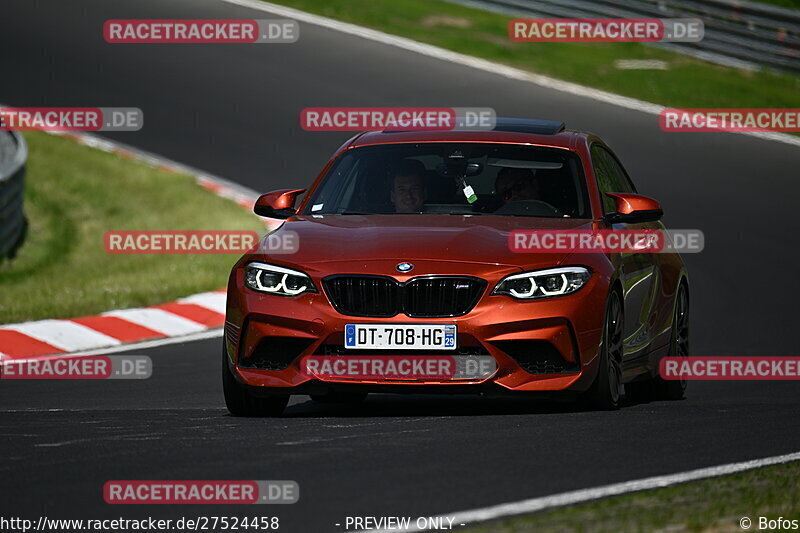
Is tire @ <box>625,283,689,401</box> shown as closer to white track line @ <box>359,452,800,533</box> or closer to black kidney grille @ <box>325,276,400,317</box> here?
→ black kidney grille @ <box>325,276,400,317</box>

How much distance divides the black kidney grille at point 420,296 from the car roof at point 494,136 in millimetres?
1690

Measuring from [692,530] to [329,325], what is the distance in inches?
126

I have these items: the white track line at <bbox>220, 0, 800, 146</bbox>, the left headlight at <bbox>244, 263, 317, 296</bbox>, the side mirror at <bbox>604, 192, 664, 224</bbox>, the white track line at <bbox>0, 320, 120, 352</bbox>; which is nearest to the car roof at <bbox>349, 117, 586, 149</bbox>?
the side mirror at <bbox>604, 192, 664, 224</bbox>

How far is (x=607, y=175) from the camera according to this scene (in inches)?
396

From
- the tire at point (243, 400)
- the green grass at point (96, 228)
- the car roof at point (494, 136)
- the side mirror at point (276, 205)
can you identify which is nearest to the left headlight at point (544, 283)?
the tire at point (243, 400)

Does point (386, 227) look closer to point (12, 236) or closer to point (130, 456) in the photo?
point (130, 456)

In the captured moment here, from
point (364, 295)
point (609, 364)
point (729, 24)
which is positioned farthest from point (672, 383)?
point (729, 24)

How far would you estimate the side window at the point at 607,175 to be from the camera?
9.55 meters

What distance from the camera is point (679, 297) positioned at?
414 inches

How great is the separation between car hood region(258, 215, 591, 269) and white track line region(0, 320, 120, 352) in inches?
164

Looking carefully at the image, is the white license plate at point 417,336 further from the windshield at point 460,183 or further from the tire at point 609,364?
the windshield at point 460,183

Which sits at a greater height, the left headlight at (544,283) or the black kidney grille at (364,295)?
the left headlight at (544,283)

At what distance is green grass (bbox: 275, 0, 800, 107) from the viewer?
23.3 m

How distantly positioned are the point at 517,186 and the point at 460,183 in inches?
12.5
